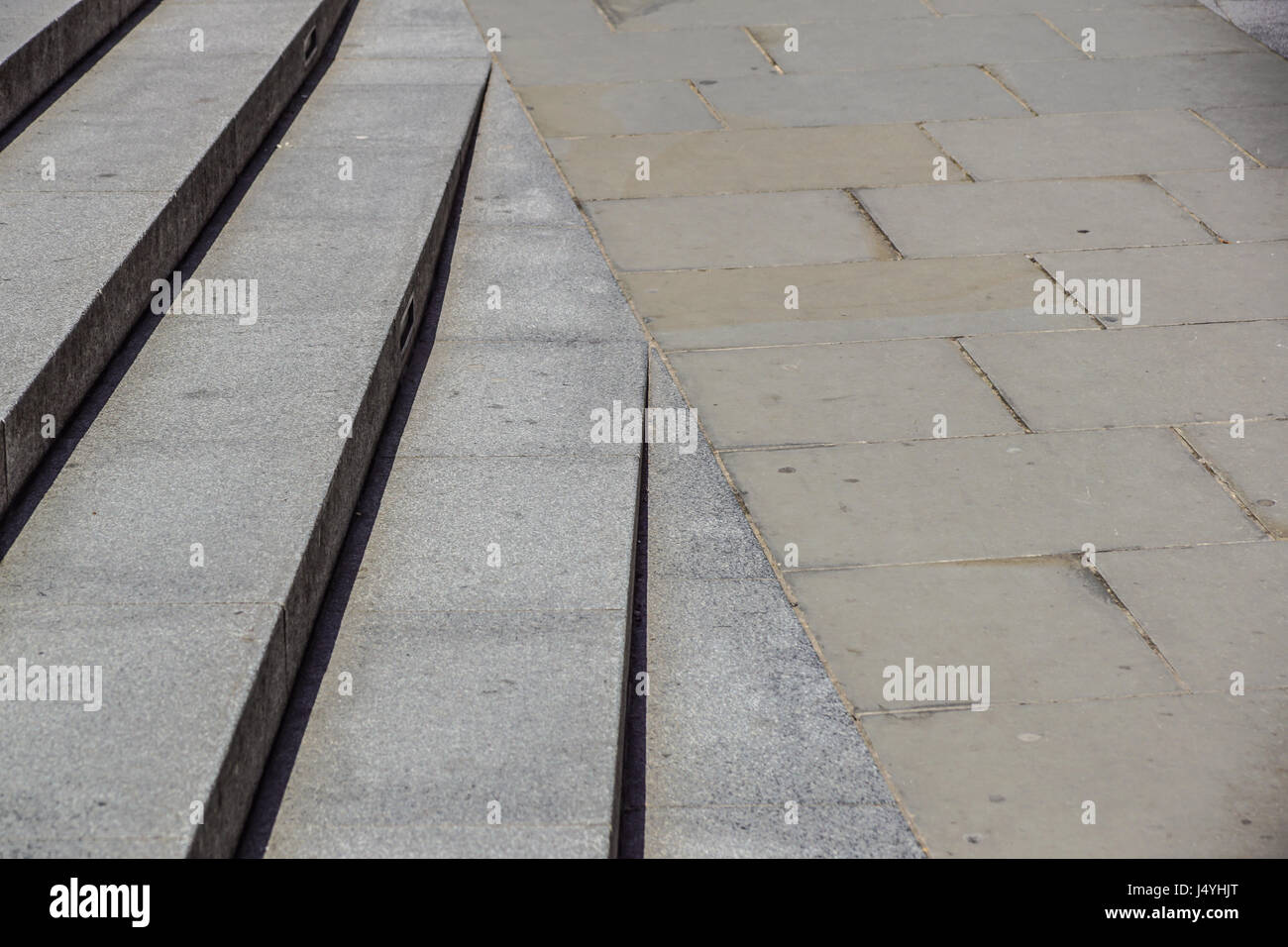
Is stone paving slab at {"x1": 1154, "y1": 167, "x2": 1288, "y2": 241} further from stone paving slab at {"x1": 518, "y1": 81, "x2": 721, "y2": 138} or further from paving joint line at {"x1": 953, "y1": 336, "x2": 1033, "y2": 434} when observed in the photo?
stone paving slab at {"x1": 518, "y1": 81, "x2": 721, "y2": 138}

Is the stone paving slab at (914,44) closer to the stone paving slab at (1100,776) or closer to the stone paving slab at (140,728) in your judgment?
the stone paving slab at (1100,776)

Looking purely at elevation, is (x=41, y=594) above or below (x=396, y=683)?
above

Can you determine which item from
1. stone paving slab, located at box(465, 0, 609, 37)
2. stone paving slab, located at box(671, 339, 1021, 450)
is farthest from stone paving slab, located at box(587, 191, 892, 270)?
stone paving slab, located at box(465, 0, 609, 37)

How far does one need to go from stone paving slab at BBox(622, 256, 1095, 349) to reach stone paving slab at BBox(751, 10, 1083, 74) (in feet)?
9.49

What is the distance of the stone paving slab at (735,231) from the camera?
6445mm

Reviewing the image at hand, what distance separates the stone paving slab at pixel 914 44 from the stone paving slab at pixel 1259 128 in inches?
47.3

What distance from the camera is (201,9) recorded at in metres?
7.36

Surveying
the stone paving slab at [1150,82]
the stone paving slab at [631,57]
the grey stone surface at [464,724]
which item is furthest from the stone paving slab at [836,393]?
the stone paving slab at [631,57]

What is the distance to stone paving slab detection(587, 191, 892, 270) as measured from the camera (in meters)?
6.45

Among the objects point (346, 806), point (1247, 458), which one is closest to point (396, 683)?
point (346, 806)

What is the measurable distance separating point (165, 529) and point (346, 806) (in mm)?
945

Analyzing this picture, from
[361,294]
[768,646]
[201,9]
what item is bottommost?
[768,646]
